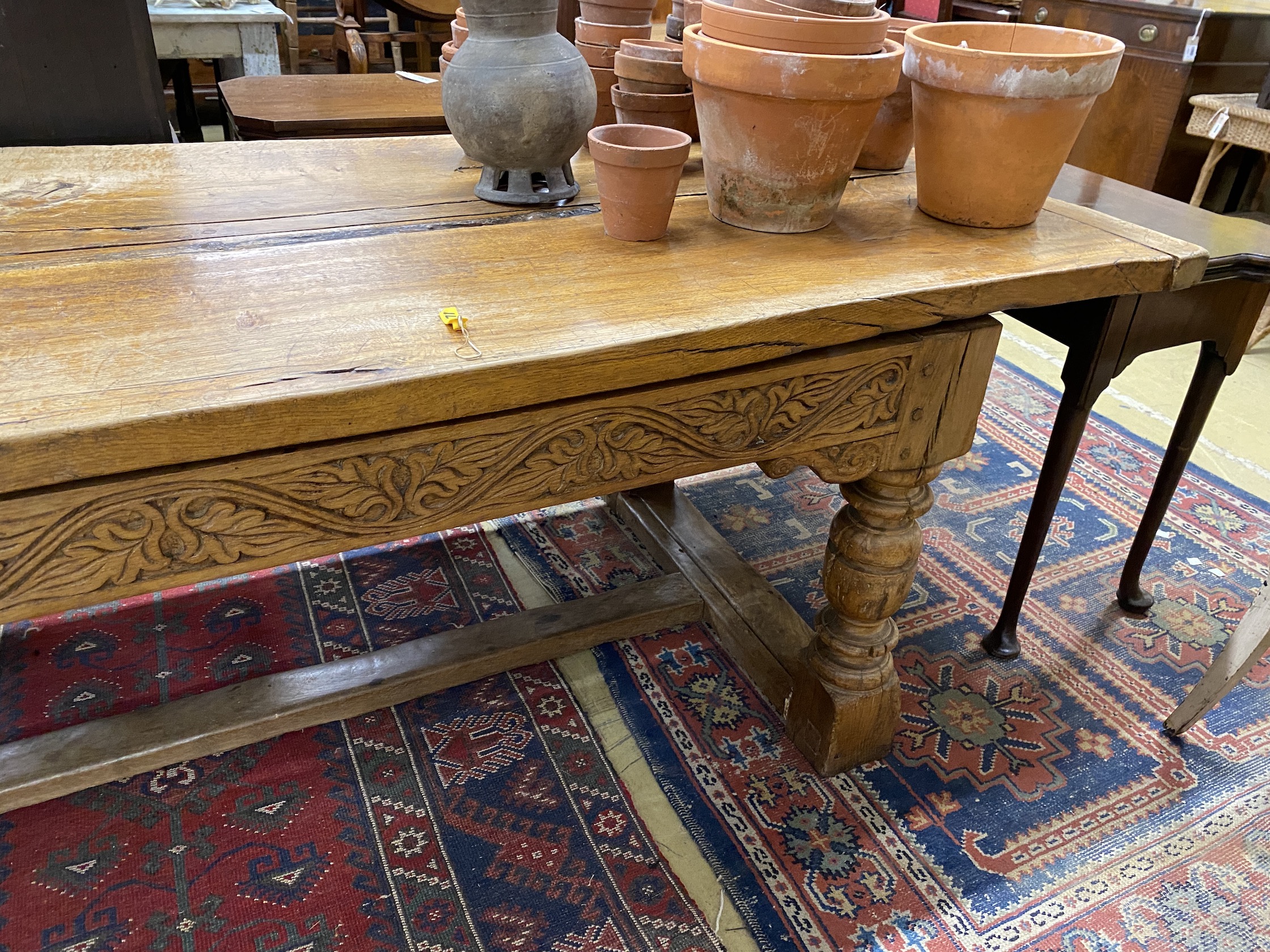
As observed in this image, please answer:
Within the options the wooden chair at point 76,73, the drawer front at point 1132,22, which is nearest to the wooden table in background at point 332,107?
the wooden chair at point 76,73

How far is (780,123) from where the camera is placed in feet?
3.57

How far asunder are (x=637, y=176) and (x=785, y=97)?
0.19 m

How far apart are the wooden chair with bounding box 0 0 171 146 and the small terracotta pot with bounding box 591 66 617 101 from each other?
1.13 m

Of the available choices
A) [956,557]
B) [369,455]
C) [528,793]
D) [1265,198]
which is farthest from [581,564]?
[1265,198]

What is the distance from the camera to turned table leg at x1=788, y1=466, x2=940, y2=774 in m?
1.26

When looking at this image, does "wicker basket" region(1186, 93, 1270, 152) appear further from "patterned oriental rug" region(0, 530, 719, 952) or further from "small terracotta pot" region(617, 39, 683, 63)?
"patterned oriental rug" region(0, 530, 719, 952)

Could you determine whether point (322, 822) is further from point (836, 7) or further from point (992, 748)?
point (836, 7)

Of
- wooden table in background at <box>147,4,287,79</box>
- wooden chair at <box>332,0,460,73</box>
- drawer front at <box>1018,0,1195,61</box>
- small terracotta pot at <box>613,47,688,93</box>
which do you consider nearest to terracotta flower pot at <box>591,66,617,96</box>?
small terracotta pot at <box>613,47,688,93</box>

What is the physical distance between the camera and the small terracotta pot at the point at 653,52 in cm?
133

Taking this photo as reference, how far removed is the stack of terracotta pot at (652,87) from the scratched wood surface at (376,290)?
99 mm

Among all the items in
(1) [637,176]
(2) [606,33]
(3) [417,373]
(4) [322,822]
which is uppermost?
(2) [606,33]

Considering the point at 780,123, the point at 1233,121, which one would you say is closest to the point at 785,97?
the point at 780,123

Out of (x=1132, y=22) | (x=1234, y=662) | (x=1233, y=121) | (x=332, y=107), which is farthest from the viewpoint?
(x=1132, y=22)

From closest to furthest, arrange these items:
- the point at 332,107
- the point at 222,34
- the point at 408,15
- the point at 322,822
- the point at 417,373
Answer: the point at 417,373
the point at 322,822
the point at 332,107
the point at 222,34
the point at 408,15
